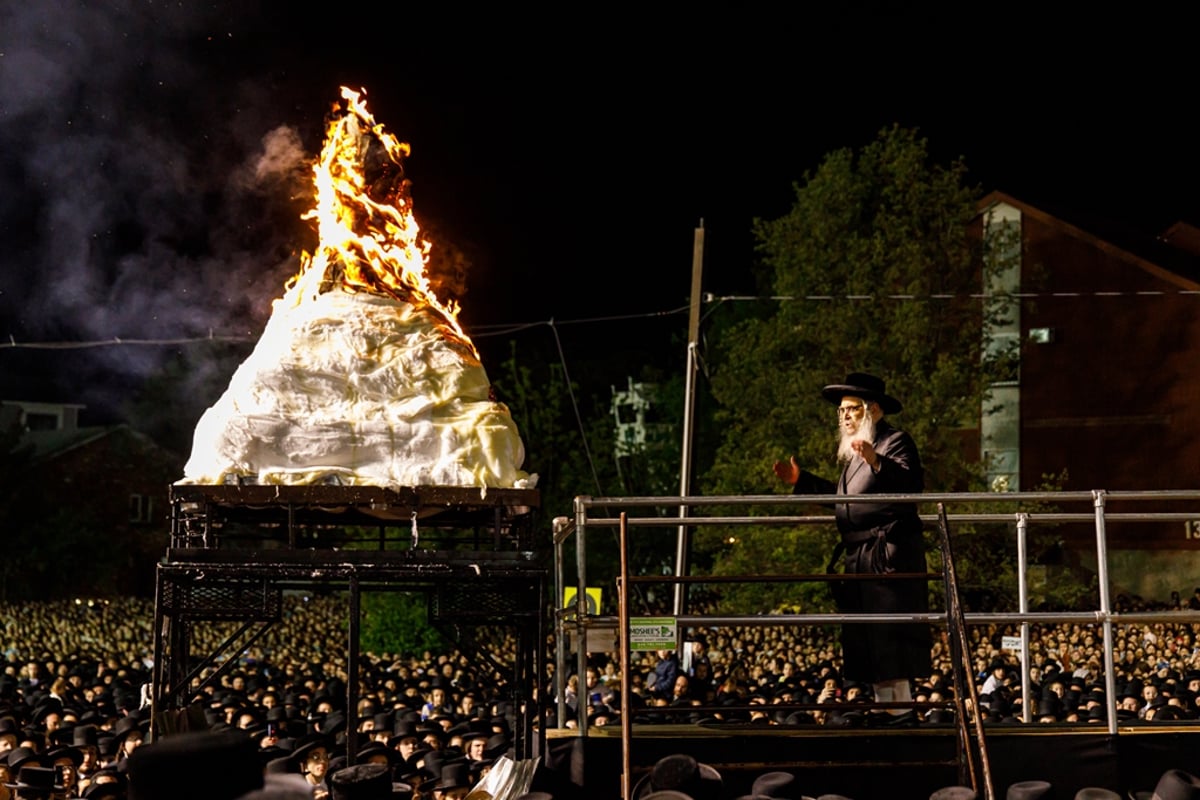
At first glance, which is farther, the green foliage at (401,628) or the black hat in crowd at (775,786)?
the green foliage at (401,628)

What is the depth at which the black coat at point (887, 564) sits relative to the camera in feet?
27.4

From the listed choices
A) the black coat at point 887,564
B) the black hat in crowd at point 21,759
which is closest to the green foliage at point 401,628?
the black hat in crowd at point 21,759

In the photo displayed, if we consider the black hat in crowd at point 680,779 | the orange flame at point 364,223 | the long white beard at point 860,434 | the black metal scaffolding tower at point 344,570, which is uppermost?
the orange flame at point 364,223

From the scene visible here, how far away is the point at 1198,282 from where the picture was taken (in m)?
34.2

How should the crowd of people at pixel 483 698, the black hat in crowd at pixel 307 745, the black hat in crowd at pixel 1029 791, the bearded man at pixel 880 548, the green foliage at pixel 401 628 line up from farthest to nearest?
the green foliage at pixel 401 628 < the black hat in crowd at pixel 307 745 < the crowd of people at pixel 483 698 < the bearded man at pixel 880 548 < the black hat in crowd at pixel 1029 791

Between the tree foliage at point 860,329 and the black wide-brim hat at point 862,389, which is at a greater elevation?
the tree foliage at point 860,329

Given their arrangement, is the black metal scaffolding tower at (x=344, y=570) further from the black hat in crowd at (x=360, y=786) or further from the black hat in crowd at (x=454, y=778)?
the black hat in crowd at (x=360, y=786)

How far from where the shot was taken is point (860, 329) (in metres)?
30.3

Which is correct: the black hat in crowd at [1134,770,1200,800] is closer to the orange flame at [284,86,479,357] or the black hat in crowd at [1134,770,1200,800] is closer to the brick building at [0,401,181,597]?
the orange flame at [284,86,479,357]

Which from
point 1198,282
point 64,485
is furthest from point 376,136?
A: point 64,485

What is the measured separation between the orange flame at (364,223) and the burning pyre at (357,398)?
0.07 feet

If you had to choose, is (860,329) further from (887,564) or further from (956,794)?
(956,794)

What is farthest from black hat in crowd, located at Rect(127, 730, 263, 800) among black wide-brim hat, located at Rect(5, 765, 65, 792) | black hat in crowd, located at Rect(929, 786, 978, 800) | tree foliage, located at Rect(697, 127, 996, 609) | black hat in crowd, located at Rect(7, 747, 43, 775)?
tree foliage, located at Rect(697, 127, 996, 609)

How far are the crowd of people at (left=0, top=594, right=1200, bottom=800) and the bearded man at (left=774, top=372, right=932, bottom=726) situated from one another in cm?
19
